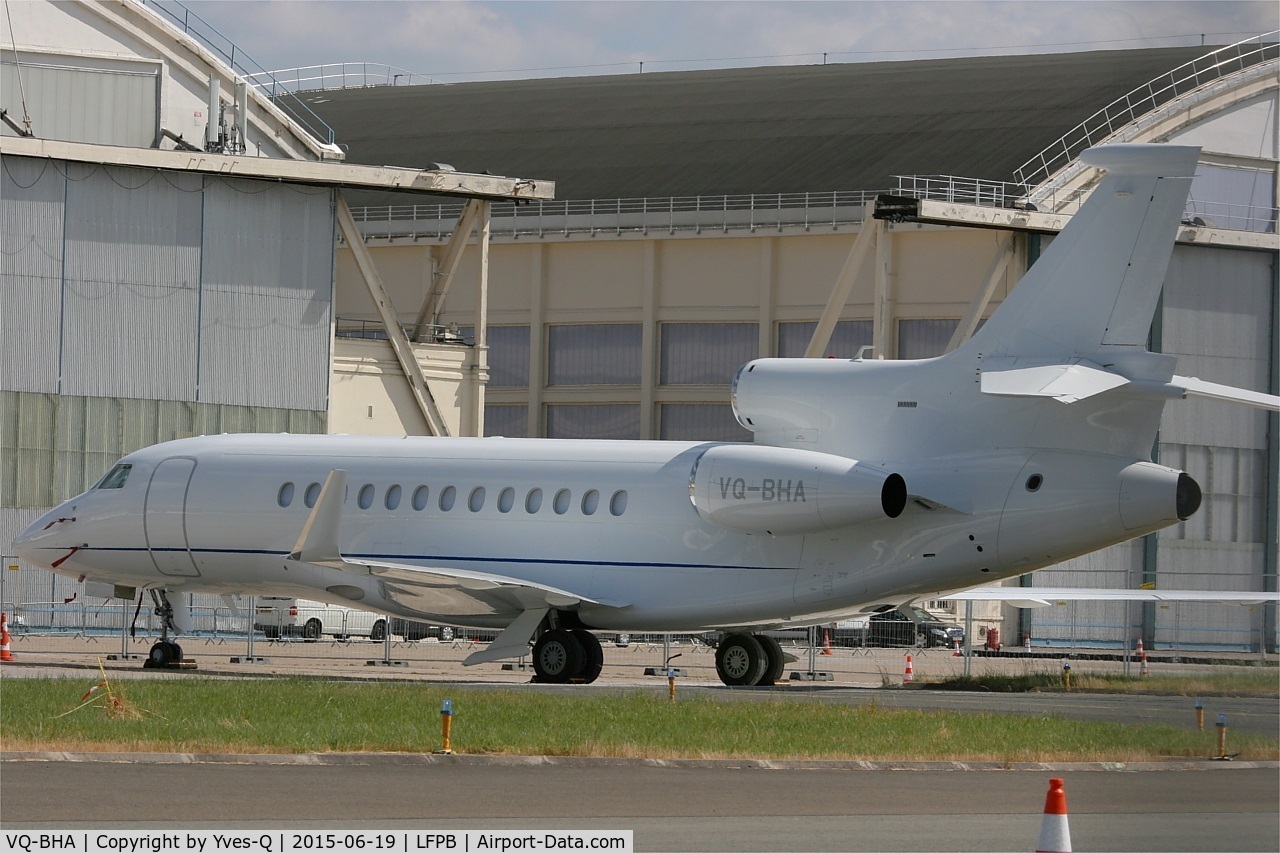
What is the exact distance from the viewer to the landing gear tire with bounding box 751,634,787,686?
28.5 m

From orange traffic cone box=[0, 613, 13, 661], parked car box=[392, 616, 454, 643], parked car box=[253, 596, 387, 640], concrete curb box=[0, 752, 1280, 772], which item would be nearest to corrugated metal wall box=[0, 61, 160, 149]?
parked car box=[253, 596, 387, 640]

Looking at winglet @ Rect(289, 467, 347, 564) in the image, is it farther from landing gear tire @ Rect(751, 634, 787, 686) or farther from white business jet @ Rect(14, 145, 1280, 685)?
landing gear tire @ Rect(751, 634, 787, 686)

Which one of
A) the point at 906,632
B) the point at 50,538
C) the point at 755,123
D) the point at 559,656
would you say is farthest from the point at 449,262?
the point at 559,656

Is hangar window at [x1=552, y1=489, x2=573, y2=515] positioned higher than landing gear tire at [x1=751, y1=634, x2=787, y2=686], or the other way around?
hangar window at [x1=552, y1=489, x2=573, y2=515]

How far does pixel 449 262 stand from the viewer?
5012 cm

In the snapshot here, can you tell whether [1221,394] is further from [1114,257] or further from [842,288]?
[842,288]

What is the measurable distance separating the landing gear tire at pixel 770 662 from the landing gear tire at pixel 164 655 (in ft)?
30.2

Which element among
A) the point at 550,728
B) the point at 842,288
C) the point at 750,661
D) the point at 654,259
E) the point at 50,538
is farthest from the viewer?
the point at 654,259

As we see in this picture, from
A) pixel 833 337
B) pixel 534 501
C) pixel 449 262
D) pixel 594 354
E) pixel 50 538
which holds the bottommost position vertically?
pixel 50 538

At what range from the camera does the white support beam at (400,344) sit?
47750 millimetres

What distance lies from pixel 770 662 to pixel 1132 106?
112ft

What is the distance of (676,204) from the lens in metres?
63.0
